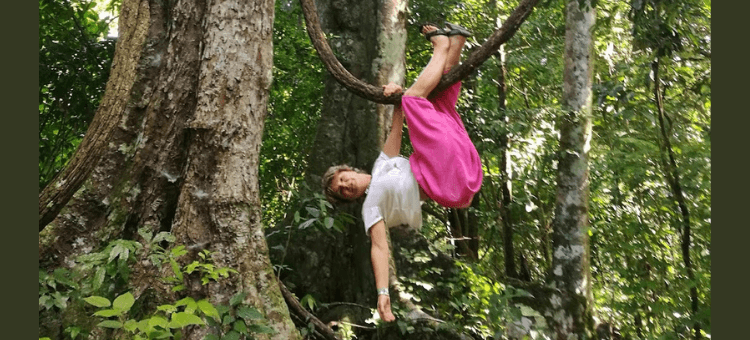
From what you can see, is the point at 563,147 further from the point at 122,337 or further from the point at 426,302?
the point at 122,337

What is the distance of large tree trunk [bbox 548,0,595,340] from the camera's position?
6445 mm

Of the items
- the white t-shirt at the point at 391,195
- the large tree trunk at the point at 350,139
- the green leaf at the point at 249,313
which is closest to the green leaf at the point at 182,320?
the green leaf at the point at 249,313

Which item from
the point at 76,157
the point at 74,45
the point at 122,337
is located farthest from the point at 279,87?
the point at 122,337

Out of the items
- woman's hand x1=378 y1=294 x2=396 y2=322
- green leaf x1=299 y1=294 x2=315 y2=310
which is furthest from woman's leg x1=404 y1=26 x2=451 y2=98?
green leaf x1=299 y1=294 x2=315 y2=310

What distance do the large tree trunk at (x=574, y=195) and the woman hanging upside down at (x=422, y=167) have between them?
10.8 ft

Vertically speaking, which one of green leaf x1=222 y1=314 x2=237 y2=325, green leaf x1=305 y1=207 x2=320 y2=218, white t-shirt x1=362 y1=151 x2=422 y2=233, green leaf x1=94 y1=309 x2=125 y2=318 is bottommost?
green leaf x1=222 y1=314 x2=237 y2=325

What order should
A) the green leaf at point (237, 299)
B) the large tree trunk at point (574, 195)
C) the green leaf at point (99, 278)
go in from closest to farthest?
the green leaf at point (99, 278), the green leaf at point (237, 299), the large tree trunk at point (574, 195)

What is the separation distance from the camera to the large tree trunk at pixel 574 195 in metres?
6.45

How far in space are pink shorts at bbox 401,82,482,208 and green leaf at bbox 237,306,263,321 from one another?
116cm

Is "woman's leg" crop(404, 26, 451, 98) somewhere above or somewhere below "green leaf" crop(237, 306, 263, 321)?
above

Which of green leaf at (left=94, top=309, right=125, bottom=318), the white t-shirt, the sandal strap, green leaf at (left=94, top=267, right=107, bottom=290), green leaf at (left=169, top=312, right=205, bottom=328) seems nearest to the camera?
green leaf at (left=94, top=309, right=125, bottom=318)

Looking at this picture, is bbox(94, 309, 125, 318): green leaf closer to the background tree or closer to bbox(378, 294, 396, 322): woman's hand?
the background tree

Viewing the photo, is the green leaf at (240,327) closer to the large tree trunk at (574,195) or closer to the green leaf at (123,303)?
the green leaf at (123,303)

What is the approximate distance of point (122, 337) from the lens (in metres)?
3.06
